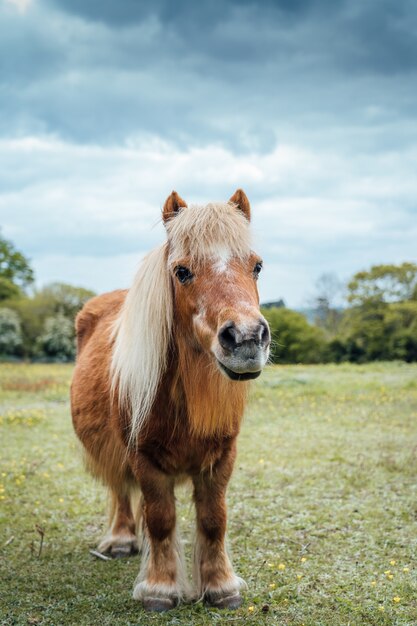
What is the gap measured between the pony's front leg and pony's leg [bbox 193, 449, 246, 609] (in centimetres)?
16

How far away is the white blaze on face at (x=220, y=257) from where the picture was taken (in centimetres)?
328

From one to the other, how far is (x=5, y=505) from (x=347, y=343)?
2593cm

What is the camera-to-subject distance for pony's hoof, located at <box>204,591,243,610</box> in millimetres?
3900

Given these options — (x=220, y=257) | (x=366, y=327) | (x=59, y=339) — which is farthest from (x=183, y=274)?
(x=59, y=339)

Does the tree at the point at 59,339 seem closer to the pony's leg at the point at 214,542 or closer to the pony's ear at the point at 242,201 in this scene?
the pony's leg at the point at 214,542

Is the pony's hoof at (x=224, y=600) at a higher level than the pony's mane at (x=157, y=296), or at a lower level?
lower

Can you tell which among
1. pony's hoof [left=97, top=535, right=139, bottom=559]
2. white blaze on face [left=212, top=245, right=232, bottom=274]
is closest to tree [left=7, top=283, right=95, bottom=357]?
pony's hoof [left=97, top=535, right=139, bottom=559]

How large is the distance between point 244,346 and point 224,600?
2043 mm

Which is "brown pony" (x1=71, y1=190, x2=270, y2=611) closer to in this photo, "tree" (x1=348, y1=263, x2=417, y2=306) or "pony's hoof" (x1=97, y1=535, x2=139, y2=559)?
"pony's hoof" (x1=97, y1=535, x2=139, y2=559)

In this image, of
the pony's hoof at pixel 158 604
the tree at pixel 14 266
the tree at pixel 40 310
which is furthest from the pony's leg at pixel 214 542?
the tree at pixel 14 266

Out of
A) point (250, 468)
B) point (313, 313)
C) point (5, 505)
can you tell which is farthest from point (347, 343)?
point (5, 505)

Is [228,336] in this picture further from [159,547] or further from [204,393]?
[159,547]

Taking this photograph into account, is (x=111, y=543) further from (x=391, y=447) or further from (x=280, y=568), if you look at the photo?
(x=391, y=447)

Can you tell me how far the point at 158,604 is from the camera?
386cm
